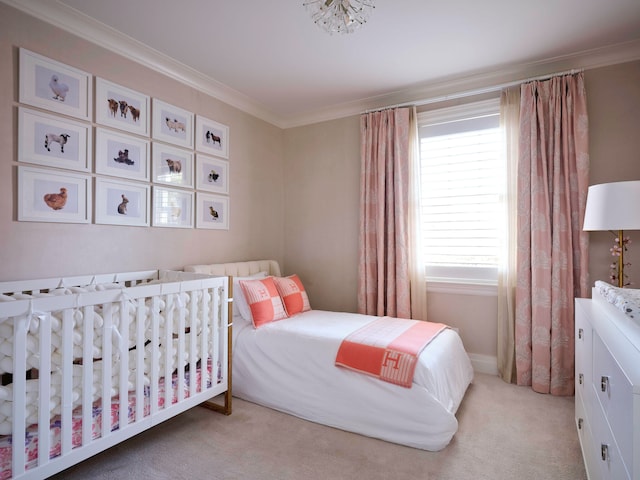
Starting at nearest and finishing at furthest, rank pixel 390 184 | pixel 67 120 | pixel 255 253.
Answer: pixel 67 120, pixel 390 184, pixel 255 253

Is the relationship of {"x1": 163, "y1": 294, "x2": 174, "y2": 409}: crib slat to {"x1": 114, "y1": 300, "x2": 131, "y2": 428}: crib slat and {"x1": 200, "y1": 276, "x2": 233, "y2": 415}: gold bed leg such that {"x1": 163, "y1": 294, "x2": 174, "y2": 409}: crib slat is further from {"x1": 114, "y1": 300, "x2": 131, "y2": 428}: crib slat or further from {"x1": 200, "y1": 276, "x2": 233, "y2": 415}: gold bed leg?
{"x1": 200, "y1": 276, "x2": 233, "y2": 415}: gold bed leg

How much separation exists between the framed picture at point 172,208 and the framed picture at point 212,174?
0.18m

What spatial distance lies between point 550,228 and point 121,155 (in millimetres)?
3192

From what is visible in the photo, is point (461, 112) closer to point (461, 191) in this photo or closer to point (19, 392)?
point (461, 191)

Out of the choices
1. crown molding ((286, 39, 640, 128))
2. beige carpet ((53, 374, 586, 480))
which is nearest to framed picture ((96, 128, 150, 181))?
beige carpet ((53, 374, 586, 480))

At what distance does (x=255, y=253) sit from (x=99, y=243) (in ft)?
5.16

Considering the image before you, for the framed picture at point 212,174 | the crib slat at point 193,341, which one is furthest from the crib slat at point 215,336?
the framed picture at point 212,174

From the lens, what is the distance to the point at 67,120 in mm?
2162

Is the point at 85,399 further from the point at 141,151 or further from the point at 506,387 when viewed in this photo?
the point at 506,387

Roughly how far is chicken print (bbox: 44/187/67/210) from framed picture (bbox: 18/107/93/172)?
0.55 feet

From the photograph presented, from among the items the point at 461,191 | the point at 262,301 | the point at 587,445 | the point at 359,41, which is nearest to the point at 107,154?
the point at 262,301

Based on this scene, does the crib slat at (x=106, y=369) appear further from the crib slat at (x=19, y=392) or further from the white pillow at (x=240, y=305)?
the white pillow at (x=240, y=305)

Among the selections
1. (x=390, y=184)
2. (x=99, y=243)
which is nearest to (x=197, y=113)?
(x=99, y=243)

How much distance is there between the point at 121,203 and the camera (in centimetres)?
246
